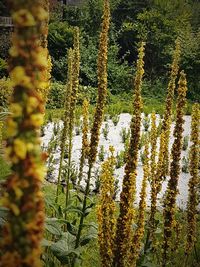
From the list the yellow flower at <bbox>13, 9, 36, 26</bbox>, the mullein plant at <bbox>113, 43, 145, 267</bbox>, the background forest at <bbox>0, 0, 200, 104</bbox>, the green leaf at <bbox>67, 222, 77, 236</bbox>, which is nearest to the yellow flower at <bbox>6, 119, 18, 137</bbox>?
the yellow flower at <bbox>13, 9, 36, 26</bbox>

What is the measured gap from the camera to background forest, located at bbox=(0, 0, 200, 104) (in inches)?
795

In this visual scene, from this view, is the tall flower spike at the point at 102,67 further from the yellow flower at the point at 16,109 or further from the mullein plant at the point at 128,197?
the yellow flower at the point at 16,109

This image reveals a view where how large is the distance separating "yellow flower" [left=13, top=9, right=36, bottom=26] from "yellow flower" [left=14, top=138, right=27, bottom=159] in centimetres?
26

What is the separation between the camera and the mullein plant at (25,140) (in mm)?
963

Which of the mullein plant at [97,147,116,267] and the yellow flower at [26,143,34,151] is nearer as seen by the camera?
the yellow flower at [26,143,34,151]

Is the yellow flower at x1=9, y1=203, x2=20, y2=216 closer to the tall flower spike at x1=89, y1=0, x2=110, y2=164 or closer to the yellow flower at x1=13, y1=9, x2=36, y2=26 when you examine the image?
the yellow flower at x1=13, y1=9, x2=36, y2=26

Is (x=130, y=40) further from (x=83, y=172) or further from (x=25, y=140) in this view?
(x=25, y=140)

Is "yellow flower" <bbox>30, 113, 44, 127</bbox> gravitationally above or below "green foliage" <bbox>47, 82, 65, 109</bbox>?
below

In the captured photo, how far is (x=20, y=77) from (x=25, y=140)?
5.6 inches

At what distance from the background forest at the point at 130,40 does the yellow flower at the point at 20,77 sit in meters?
16.9

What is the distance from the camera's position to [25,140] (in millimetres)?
982

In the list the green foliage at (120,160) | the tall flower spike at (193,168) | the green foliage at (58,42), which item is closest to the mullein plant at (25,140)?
the tall flower spike at (193,168)

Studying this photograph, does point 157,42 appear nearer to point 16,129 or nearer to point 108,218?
point 108,218

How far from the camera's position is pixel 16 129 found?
3.24ft
